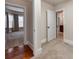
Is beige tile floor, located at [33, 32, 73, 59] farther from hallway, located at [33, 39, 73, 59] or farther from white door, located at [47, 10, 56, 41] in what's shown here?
white door, located at [47, 10, 56, 41]

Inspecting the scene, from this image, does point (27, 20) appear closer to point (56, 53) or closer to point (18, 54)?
point (18, 54)

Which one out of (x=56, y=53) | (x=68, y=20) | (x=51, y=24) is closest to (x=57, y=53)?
(x=56, y=53)

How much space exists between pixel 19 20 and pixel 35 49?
455 inches

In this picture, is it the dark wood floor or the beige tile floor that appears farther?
the dark wood floor

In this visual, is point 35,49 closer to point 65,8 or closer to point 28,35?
point 28,35

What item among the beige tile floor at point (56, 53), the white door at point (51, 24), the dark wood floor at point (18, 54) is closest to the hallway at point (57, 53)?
the beige tile floor at point (56, 53)

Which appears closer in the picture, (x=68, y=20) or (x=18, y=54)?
(x=18, y=54)

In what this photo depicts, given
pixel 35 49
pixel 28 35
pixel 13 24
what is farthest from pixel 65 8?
pixel 13 24

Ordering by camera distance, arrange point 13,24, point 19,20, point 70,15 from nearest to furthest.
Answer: point 70,15 → point 13,24 → point 19,20

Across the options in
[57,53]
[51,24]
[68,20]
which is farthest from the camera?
[51,24]

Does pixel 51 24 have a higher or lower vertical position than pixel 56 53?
higher

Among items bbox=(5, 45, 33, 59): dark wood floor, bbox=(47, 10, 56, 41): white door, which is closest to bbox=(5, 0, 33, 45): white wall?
bbox=(47, 10, 56, 41): white door

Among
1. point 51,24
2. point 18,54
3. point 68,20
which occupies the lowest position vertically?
point 18,54
